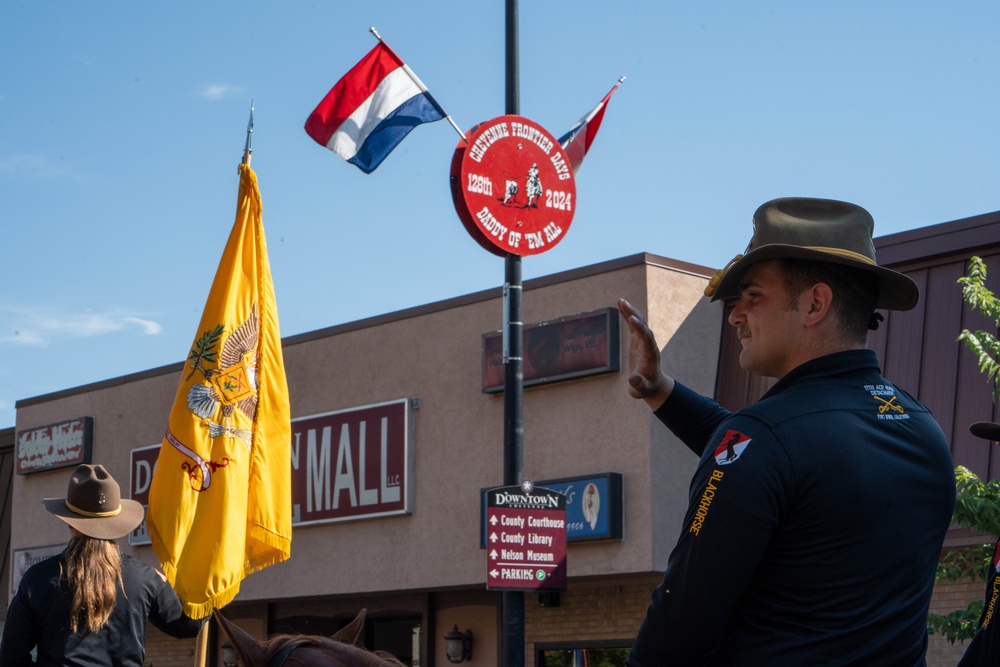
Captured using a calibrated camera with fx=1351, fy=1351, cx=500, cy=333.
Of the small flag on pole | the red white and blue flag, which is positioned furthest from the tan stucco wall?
the red white and blue flag

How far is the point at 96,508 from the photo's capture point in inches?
238

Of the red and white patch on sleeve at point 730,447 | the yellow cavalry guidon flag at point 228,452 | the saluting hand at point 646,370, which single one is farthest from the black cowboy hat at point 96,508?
the red and white patch on sleeve at point 730,447

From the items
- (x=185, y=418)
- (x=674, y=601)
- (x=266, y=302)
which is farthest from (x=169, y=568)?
(x=674, y=601)

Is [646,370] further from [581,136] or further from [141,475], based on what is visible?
[141,475]

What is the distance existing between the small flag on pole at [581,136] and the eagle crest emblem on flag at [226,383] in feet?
15.1

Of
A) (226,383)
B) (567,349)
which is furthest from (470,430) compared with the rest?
(226,383)

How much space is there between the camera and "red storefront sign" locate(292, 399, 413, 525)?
1889 cm

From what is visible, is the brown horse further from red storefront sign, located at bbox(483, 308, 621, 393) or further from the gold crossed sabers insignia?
red storefront sign, located at bbox(483, 308, 621, 393)

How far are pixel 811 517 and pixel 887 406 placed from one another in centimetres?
33

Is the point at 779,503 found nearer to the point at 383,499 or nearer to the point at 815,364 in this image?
the point at 815,364

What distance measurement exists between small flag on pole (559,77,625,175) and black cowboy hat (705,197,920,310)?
9.48 meters

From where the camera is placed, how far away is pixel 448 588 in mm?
18781

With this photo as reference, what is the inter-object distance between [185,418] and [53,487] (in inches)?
679

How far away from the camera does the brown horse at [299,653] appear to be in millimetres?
2971
